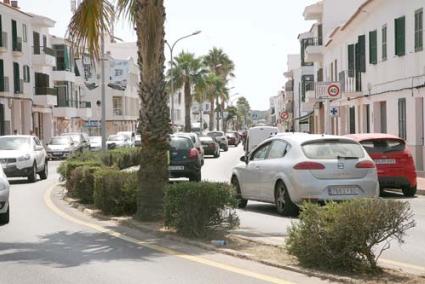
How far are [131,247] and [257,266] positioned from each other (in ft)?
7.63

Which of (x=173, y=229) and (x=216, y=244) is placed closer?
Answer: (x=216, y=244)

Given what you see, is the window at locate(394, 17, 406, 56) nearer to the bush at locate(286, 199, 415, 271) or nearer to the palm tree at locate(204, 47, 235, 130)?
the bush at locate(286, 199, 415, 271)

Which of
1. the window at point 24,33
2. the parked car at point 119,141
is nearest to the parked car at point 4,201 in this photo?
the parked car at point 119,141

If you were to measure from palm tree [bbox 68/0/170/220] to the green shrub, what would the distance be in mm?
975

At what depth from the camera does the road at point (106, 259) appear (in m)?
7.81

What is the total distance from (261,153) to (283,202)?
1573mm

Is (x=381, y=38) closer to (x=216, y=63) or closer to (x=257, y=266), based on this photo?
(x=257, y=266)

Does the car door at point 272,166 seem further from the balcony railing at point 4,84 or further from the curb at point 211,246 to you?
the balcony railing at point 4,84

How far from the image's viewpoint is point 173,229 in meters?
10.8

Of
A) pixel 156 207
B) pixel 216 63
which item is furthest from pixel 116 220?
pixel 216 63

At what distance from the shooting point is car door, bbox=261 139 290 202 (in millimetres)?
13828

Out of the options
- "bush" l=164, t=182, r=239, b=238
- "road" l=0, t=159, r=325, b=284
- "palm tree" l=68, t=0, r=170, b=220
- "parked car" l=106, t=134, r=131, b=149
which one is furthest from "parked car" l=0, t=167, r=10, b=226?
"parked car" l=106, t=134, r=131, b=149

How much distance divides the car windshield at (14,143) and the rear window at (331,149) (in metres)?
14.0

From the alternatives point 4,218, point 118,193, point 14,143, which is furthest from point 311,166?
point 14,143
